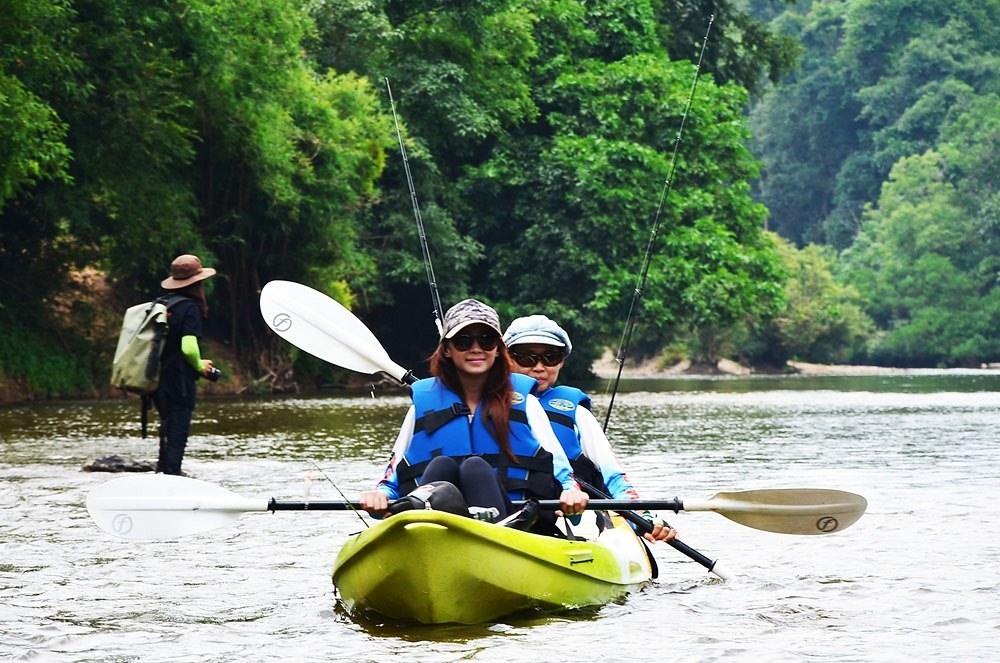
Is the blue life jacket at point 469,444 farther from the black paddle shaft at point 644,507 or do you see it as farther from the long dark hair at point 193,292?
the long dark hair at point 193,292

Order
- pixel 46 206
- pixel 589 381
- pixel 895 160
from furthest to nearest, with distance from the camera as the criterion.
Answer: pixel 895 160 < pixel 589 381 < pixel 46 206

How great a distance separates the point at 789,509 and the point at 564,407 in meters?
1.17

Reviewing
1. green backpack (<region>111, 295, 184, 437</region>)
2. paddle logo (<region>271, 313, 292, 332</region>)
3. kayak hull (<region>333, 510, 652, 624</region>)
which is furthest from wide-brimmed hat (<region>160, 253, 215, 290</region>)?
kayak hull (<region>333, 510, 652, 624</region>)

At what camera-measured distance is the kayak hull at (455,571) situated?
729 centimetres

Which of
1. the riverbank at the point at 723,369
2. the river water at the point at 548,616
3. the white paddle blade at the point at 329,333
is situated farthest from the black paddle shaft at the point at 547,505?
the riverbank at the point at 723,369

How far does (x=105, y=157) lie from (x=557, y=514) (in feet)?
68.1

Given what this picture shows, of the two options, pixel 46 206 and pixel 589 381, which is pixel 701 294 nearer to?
pixel 589 381

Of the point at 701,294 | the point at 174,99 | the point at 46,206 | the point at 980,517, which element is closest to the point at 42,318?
the point at 46,206

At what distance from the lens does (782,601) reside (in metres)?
8.58

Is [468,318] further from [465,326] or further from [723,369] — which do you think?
[723,369]

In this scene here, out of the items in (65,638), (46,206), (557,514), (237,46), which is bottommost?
(65,638)

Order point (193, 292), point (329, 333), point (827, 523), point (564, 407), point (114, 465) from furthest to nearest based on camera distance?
point (114, 465)
point (193, 292)
point (329, 333)
point (564, 407)
point (827, 523)

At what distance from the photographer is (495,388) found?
812cm

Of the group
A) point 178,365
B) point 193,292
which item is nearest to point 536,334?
point 178,365
